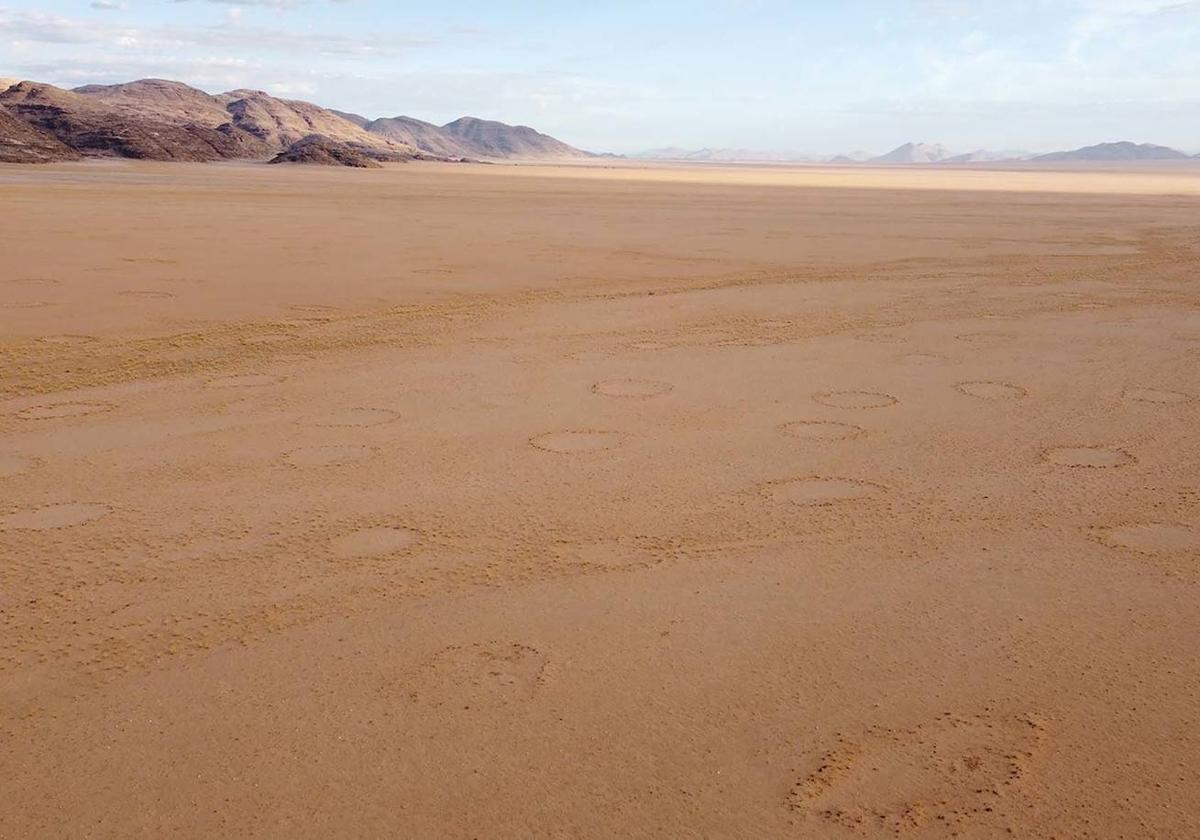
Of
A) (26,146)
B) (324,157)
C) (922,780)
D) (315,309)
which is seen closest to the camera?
(922,780)

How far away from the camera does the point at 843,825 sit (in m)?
2.73

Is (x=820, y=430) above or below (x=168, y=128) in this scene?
below

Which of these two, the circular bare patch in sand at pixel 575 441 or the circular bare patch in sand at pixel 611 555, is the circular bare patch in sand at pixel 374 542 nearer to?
the circular bare patch in sand at pixel 611 555

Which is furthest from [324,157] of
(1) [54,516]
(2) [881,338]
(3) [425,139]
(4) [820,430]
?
(3) [425,139]

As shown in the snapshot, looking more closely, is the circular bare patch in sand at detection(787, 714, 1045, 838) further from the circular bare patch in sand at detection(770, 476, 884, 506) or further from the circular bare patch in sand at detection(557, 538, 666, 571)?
the circular bare patch in sand at detection(770, 476, 884, 506)

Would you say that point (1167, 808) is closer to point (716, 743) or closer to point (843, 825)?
point (843, 825)

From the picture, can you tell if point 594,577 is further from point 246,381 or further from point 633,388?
point 246,381

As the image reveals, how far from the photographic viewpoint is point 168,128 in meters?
76.0

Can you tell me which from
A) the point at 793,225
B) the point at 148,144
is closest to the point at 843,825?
the point at 793,225

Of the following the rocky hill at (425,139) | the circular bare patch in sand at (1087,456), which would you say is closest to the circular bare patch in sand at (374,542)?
the circular bare patch in sand at (1087,456)

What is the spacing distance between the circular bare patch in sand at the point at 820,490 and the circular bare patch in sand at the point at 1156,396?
9.90 ft

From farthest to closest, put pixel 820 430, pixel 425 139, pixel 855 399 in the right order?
1. pixel 425 139
2. pixel 855 399
3. pixel 820 430

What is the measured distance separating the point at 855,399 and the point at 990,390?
1.08m

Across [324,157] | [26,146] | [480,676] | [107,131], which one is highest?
[107,131]
